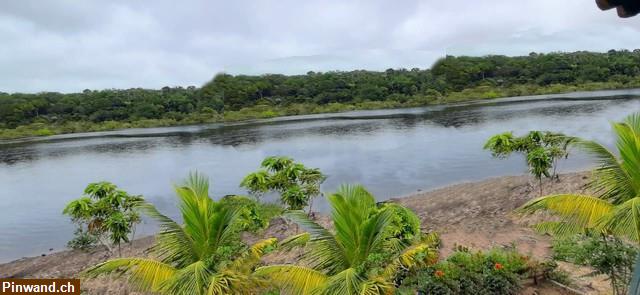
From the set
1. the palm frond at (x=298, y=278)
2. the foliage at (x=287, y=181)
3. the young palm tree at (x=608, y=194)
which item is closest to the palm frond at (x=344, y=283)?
the palm frond at (x=298, y=278)

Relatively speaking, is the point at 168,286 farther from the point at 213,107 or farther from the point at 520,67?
the point at 520,67

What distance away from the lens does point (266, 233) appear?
63.3 ft

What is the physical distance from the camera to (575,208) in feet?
30.1

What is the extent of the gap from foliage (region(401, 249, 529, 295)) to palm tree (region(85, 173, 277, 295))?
293cm

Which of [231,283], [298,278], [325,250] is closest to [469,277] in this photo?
[325,250]

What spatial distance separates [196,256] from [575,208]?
676 cm

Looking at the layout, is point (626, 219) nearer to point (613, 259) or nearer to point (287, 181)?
point (613, 259)

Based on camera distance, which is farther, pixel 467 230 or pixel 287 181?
pixel 287 181

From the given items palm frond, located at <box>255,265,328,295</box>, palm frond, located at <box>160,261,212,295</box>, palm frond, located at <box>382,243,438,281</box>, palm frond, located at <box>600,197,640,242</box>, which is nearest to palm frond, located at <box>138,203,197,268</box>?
palm frond, located at <box>160,261,212,295</box>

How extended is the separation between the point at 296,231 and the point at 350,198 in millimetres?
10639

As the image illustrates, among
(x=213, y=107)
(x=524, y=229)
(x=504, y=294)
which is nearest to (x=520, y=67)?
(x=213, y=107)

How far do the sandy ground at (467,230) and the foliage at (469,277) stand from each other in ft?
2.22

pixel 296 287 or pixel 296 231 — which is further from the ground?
pixel 296 287

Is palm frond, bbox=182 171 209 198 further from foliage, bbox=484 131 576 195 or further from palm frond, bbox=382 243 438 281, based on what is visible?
foliage, bbox=484 131 576 195
